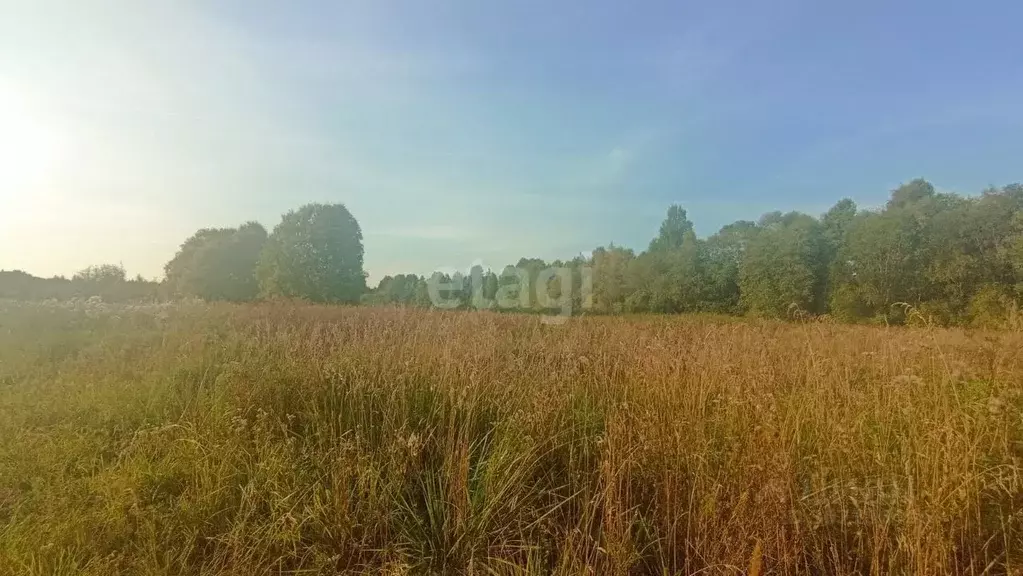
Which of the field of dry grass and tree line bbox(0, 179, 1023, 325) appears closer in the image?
the field of dry grass

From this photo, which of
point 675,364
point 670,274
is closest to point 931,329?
point 675,364

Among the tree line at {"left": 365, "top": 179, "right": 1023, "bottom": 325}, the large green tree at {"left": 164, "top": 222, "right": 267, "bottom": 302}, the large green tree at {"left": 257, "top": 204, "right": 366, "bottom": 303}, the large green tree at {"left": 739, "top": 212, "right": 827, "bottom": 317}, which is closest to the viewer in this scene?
the tree line at {"left": 365, "top": 179, "right": 1023, "bottom": 325}

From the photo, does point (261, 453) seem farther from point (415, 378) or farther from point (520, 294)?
point (520, 294)

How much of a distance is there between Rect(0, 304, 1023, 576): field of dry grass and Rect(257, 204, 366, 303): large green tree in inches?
949

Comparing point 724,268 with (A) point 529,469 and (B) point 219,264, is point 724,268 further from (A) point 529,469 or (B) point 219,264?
(B) point 219,264

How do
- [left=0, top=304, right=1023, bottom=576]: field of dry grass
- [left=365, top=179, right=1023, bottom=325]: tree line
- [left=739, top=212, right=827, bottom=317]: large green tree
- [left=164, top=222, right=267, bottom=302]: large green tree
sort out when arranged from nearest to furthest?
[left=0, top=304, right=1023, bottom=576]: field of dry grass < [left=365, top=179, right=1023, bottom=325]: tree line < [left=739, top=212, right=827, bottom=317]: large green tree < [left=164, top=222, right=267, bottom=302]: large green tree

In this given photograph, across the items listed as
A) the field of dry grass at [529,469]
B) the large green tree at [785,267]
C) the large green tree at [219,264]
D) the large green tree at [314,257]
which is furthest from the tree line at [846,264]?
A: the large green tree at [219,264]

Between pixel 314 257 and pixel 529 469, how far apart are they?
1090 inches

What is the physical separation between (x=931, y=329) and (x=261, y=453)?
14.7ft

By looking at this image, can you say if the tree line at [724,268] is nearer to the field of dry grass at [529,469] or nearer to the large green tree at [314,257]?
the large green tree at [314,257]

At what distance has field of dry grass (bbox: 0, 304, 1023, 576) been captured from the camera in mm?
1964

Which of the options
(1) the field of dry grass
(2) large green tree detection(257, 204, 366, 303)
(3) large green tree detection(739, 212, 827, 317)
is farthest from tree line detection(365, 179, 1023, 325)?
(1) the field of dry grass

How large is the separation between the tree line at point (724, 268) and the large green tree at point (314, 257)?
0.22 ft

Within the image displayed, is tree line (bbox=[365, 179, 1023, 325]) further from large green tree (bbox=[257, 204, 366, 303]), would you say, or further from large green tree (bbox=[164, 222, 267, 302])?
large green tree (bbox=[164, 222, 267, 302])
